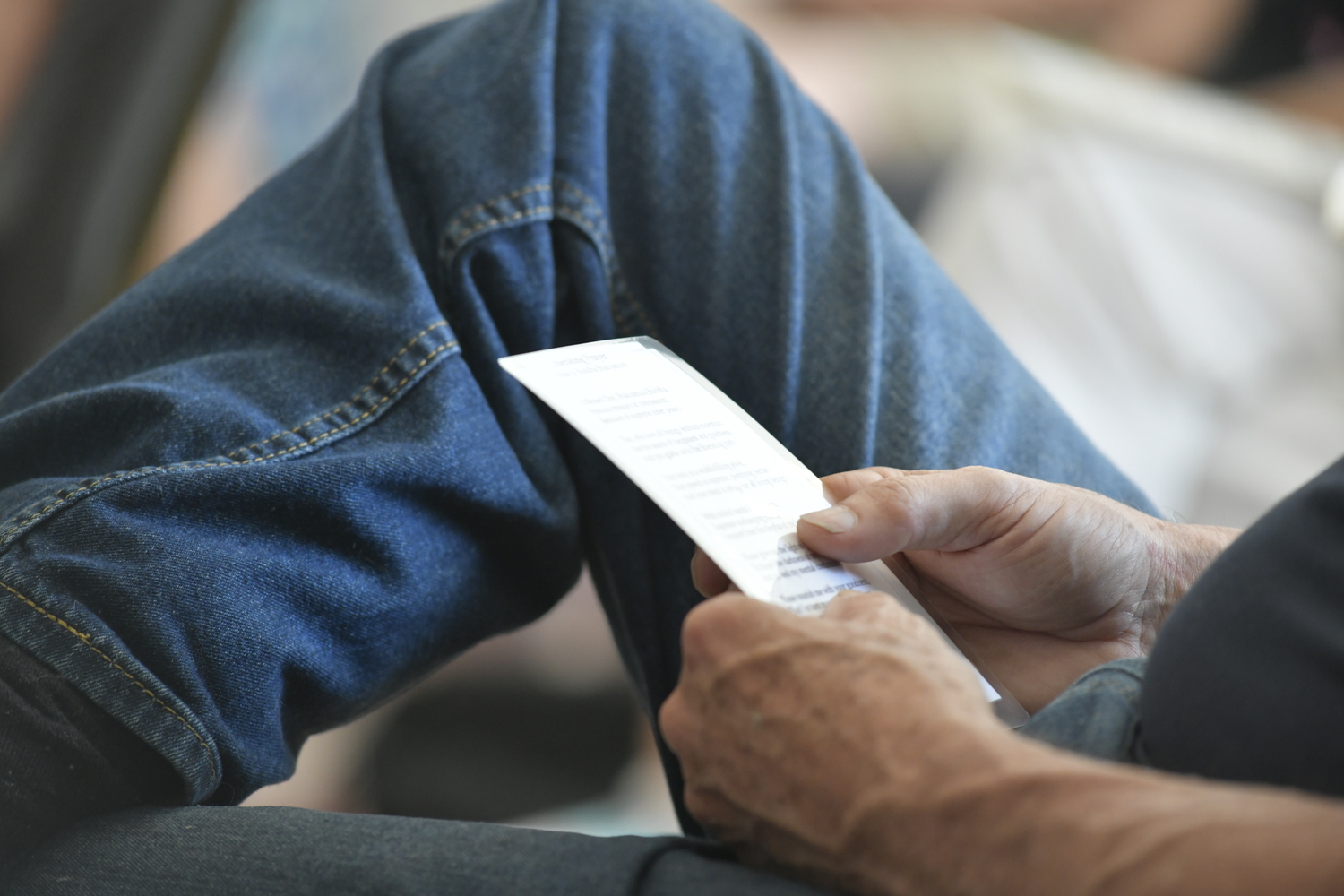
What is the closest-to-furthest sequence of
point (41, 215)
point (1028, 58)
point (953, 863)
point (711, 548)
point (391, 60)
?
point (953, 863) → point (711, 548) → point (391, 60) → point (41, 215) → point (1028, 58)

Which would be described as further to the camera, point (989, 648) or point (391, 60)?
point (391, 60)

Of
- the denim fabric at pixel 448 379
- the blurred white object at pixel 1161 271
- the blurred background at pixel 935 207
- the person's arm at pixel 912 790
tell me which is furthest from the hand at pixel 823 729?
the blurred white object at pixel 1161 271

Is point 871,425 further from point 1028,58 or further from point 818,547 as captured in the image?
point 1028,58

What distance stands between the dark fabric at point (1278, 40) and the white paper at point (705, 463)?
1400 mm

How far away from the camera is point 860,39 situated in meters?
1.41

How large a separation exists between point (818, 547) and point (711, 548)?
2.1 inches

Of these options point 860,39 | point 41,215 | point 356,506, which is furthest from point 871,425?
point 860,39

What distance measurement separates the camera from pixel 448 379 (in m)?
0.47

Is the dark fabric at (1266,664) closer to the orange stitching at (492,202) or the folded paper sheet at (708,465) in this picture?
the folded paper sheet at (708,465)

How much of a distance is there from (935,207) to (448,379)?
Result: 92 centimetres

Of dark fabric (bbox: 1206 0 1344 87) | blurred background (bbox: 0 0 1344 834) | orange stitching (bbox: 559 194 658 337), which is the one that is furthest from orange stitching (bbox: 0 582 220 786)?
dark fabric (bbox: 1206 0 1344 87)

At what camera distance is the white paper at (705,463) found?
376mm

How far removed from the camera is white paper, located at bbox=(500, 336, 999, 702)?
38 cm

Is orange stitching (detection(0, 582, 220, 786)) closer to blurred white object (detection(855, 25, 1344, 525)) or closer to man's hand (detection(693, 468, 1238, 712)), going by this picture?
man's hand (detection(693, 468, 1238, 712))
